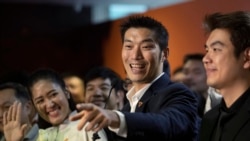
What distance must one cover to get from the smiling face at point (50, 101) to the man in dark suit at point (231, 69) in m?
1.01

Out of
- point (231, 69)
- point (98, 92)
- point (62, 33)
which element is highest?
point (62, 33)

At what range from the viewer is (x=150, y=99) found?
1.80 meters

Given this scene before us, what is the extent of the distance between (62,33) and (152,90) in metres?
5.40

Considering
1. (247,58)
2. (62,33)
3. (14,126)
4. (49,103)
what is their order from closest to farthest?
(247,58) < (14,126) < (49,103) < (62,33)

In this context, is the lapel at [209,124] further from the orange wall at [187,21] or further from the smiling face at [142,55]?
the orange wall at [187,21]

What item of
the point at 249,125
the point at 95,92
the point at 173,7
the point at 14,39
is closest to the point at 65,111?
the point at 95,92

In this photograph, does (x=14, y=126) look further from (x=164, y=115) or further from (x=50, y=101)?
(x=164, y=115)

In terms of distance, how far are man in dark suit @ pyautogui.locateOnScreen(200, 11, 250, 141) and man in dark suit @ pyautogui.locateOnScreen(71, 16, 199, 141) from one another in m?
0.11

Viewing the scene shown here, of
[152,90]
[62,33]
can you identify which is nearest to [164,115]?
[152,90]

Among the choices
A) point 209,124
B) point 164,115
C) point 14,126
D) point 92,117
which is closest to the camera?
point 92,117

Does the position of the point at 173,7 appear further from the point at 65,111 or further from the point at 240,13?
the point at 240,13

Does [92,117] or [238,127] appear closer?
[92,117]

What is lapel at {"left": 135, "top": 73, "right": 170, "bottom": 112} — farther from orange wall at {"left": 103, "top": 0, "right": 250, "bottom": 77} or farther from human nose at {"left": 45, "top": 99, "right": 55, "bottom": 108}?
orange wall at {"left": 103, "top": 0, "right": 250, "bottom": 77}

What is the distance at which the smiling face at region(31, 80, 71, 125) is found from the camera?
8.27ft
